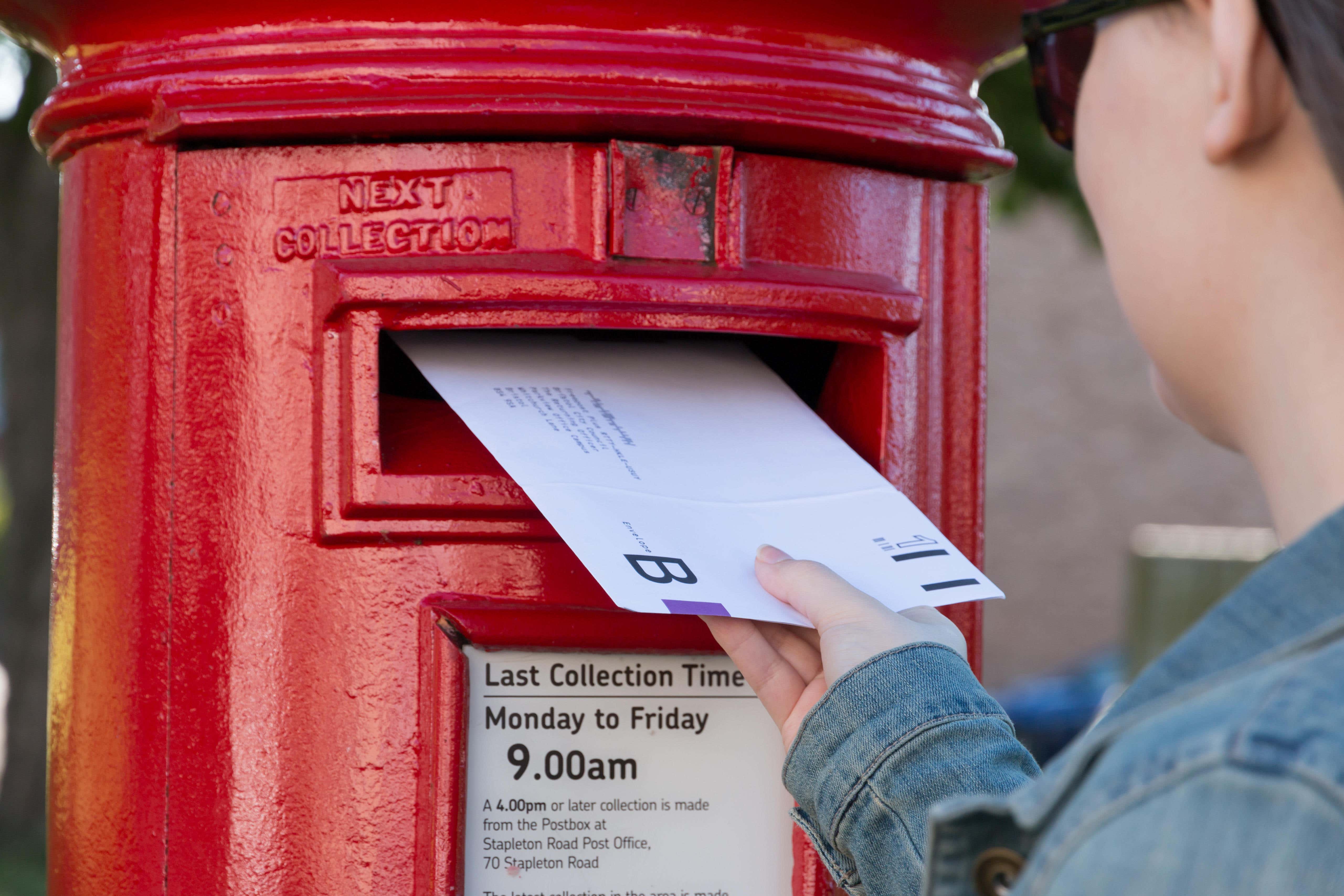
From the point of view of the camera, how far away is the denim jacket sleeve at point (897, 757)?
114cm

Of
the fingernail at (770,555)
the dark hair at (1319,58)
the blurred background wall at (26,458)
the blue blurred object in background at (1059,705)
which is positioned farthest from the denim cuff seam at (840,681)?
the blue blurred object in background at (1059,705)

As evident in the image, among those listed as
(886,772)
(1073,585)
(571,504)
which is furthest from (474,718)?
(1073,585)

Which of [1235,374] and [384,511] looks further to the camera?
[384,511]

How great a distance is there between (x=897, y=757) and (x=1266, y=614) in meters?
0.46

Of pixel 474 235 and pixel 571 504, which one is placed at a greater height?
pixel 474 235

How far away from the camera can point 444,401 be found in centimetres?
143

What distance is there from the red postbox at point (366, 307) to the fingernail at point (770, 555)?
0.14m

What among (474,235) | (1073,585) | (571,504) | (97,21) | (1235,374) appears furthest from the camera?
(1073,585)

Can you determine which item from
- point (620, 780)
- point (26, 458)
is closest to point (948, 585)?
point (620, 780)

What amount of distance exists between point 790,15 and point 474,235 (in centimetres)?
38

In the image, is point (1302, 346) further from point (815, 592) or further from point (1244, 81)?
point (815, 592)

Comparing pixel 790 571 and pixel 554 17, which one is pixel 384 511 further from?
pixel 554 17

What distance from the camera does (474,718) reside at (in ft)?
4.07

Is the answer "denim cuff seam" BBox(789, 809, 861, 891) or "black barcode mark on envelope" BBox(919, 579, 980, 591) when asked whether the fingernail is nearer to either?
"black barcode mark on envelope" BBox(919, 579, 980, 591)
